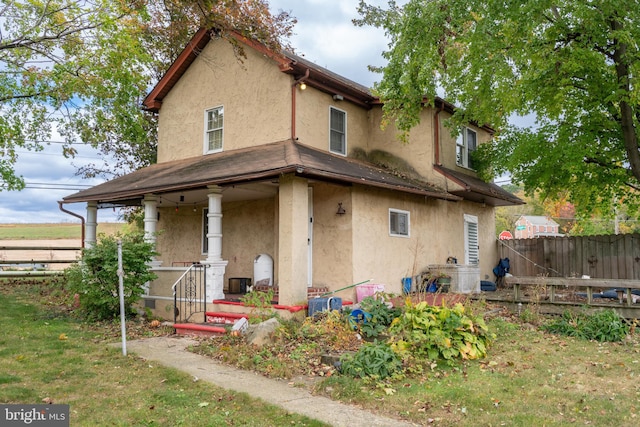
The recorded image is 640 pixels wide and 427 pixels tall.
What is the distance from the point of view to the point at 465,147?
51.6 ft

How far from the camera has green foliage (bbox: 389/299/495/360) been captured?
6945mm

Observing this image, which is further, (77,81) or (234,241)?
(234,241)

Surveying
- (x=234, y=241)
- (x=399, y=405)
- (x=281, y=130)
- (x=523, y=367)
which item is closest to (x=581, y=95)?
(x=281, y=130)

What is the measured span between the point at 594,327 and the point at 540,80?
6504mm

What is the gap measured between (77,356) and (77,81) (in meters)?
7.30

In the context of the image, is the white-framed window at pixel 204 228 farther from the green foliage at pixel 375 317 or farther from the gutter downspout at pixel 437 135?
the gutter downspout at pixel 437 135

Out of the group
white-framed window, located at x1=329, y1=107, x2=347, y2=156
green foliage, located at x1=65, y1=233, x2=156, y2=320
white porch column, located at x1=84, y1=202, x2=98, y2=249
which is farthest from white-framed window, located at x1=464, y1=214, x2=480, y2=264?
white porch column, located at x1=84, y1=202, x2=98, y2=249

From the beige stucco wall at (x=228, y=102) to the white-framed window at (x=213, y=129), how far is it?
14cm

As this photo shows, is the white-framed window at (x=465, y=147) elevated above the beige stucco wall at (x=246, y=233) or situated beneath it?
elevated above

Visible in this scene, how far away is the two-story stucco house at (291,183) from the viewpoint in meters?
10.6

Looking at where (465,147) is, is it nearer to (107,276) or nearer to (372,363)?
(372,363)

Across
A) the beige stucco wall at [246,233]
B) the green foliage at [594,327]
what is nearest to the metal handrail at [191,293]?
the beige stucco wall at [246,233]

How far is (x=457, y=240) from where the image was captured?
14.8 m

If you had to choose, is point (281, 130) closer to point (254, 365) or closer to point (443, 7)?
point (443, 7)
